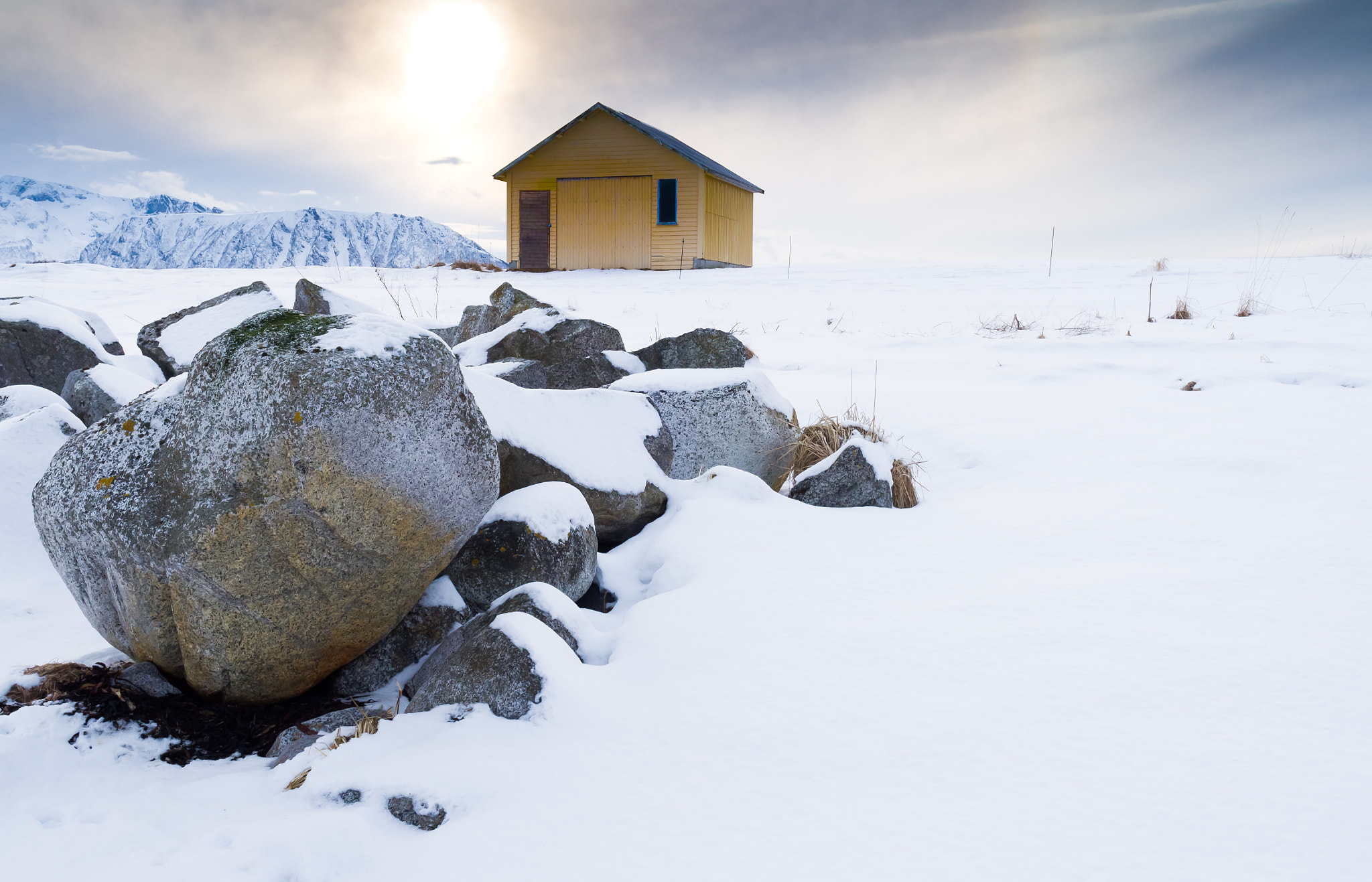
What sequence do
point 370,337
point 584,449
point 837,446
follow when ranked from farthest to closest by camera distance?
point 837,446 → point 584,449 → point 370,337

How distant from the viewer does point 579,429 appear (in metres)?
3.64

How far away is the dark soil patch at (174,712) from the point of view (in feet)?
7.31

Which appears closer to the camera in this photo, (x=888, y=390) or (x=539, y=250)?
(x=888, y=390)

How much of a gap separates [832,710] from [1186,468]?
8.69 feet

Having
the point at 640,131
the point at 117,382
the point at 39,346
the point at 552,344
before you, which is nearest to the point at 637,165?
the point at 640,131

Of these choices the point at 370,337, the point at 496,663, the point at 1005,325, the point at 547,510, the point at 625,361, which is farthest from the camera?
the point at 1005,325

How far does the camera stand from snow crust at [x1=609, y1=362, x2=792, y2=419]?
14.4 ft

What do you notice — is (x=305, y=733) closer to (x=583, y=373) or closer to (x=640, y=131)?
(x=583, y=373)

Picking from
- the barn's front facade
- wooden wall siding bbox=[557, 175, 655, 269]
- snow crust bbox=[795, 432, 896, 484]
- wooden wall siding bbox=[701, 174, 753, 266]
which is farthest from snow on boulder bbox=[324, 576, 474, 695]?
wooden wall siding bbox=[701, 174, 753, 266]

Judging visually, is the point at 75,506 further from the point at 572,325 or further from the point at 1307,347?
the point at 1307,347

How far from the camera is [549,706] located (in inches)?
77.1

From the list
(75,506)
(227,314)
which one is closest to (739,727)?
(75,506)

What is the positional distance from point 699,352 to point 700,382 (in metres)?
1.09

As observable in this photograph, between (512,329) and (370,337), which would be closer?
(370,337)
